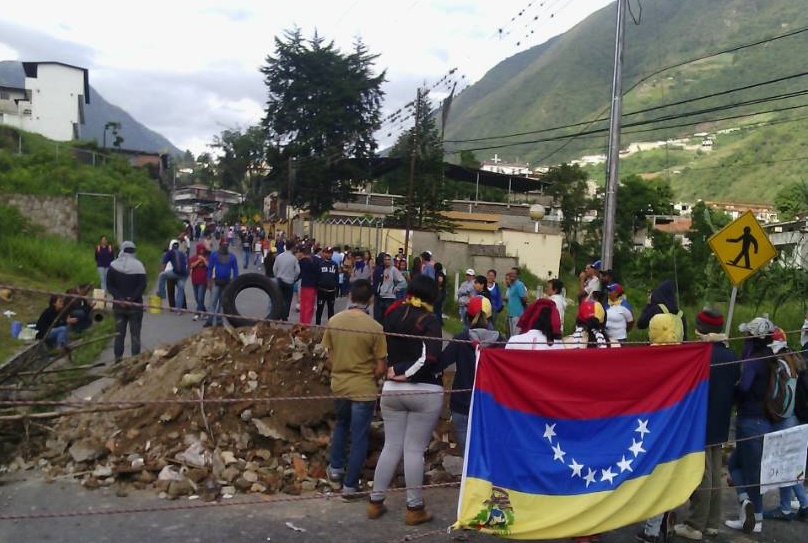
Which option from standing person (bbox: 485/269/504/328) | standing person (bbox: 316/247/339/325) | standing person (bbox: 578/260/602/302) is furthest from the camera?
standing person (bbox: 316/247/339/325)

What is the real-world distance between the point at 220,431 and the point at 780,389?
16.6ft

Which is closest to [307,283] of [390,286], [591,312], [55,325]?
[390,286]

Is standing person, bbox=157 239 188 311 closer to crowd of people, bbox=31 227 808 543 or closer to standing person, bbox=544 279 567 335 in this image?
standing person, bbox=544 279 567 335

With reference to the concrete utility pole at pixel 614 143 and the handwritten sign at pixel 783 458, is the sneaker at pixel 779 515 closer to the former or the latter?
the handwritten sign at pixel 783 458

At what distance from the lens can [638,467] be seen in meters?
5.47

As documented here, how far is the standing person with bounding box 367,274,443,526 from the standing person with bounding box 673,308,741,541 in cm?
217

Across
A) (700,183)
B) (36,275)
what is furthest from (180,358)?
(700,183)

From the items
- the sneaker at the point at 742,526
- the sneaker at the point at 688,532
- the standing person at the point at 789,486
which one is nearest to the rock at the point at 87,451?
the sneaker at the point at 688,532

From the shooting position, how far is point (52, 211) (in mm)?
25219

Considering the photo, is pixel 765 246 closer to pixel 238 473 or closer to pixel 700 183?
pixel 238 473

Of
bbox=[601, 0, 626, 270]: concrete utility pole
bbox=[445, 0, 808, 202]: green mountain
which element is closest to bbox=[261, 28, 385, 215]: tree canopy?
bbox=[445, 0, 808, 202]: green mountain

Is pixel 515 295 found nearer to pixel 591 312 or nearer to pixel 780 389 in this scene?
pixel 591 312

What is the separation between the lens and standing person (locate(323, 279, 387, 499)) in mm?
6281

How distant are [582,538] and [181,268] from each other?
35.3 ft
